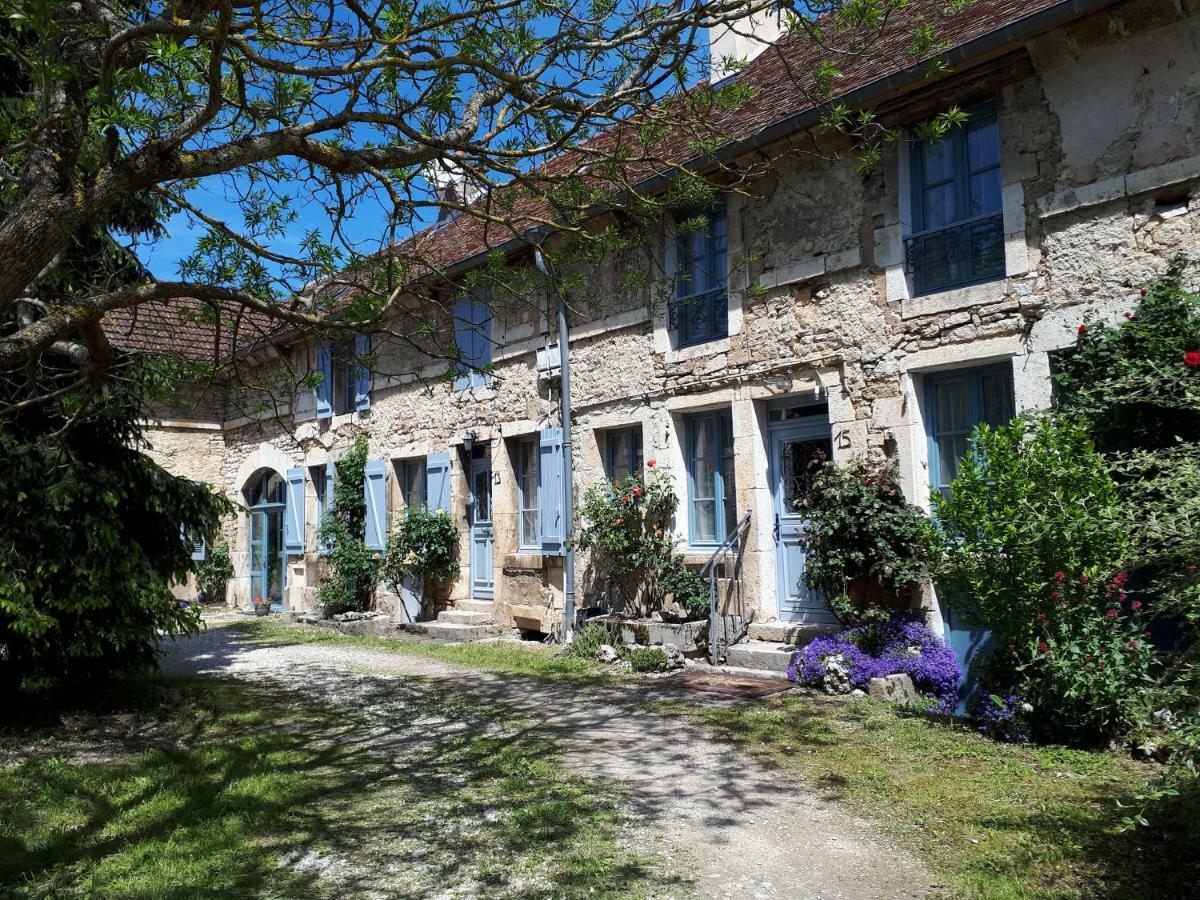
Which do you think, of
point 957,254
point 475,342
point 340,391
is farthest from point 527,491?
point 957,254

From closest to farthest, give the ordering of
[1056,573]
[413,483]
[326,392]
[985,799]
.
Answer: [985,799] → [1056,573] → [413,483] → [326,392]

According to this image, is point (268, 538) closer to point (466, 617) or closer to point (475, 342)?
point (466, 617)

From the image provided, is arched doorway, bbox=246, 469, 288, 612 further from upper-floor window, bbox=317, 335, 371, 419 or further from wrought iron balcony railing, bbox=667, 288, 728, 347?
wrought iron balcony railing, bbox=667, 288, 728, 347

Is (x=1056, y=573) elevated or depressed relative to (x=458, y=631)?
elevated

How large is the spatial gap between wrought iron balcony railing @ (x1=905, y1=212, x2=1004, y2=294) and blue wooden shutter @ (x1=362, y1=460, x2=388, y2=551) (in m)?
8.01

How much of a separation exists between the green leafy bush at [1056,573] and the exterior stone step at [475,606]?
6935 mm

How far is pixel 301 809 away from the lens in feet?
14.9

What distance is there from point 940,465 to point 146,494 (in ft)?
19.3

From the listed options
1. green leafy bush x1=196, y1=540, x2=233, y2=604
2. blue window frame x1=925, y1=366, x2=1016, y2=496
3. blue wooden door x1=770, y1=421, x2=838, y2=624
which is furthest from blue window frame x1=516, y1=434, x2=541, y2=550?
green leafy bush x1=196, y1=540, x2=233, y2=604

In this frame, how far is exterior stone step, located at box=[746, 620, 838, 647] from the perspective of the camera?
755cm

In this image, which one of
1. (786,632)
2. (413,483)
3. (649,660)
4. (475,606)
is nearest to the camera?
(786,632)

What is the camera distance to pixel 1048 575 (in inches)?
196

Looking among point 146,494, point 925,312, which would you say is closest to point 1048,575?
point 925,312

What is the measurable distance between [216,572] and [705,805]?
14671 mm
